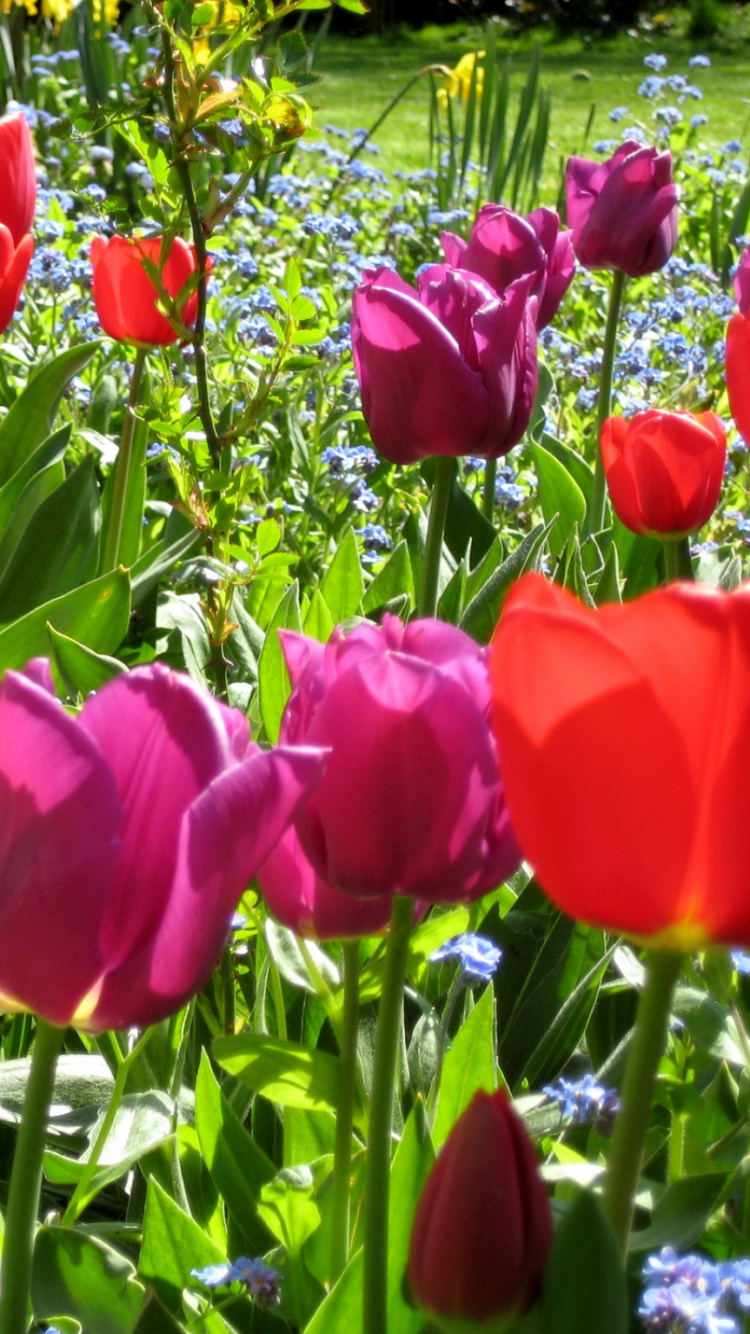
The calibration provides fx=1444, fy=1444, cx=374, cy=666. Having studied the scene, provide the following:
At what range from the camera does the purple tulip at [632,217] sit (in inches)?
67.2

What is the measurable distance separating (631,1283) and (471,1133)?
42cm

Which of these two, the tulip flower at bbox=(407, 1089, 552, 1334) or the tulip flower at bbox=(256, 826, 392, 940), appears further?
the tulip flower at bbox=(256, 826, 392, 940)

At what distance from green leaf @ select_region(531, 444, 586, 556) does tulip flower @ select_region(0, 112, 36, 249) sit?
73cm

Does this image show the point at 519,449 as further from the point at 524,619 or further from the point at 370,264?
the point at 524,619

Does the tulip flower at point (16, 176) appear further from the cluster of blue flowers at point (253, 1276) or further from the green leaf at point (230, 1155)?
the cluster of blue flowers at point (253, 1276)

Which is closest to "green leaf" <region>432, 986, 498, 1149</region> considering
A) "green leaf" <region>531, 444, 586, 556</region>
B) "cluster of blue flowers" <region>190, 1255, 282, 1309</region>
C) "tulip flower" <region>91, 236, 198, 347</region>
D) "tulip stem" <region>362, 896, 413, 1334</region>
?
"cluster of blue flowers" <region>190, 1255, 282, 1309</region>

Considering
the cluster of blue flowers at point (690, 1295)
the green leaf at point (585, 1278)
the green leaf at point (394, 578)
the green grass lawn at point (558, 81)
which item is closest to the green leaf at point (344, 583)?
the green leaf at point (394, 578)

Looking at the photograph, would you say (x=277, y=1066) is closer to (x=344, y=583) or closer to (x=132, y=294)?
(x=344, y=583)

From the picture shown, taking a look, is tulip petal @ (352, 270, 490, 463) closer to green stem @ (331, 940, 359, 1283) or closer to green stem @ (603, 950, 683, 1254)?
green stem @ (331, 940, 359, 1283)

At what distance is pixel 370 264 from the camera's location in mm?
2580

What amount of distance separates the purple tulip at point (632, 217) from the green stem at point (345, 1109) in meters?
1.32

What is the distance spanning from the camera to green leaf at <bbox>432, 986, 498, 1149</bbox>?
29.6 inches

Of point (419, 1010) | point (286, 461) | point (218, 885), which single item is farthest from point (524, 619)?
point (286, 461)

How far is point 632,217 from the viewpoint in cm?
171
